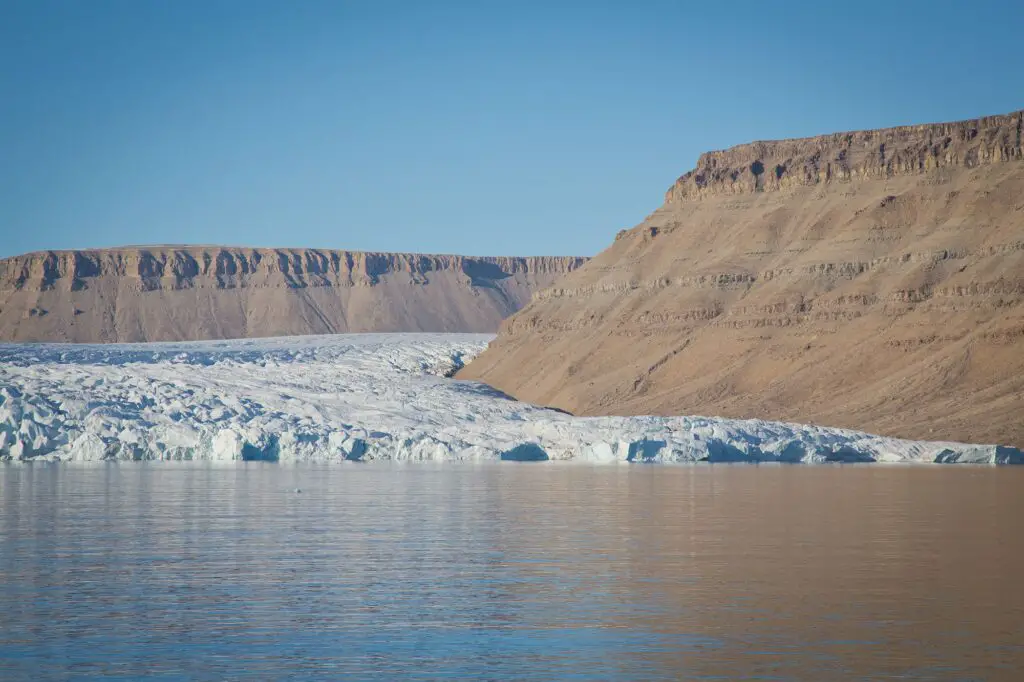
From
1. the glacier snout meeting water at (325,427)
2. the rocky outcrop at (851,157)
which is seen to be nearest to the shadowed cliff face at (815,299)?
the rocky outcrop at (851,157)

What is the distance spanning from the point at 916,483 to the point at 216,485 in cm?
2462

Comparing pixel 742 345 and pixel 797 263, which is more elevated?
pixel 797 263

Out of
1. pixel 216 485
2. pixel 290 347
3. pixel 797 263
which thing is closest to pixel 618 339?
pixel 797 263

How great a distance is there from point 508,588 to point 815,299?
3323 inches

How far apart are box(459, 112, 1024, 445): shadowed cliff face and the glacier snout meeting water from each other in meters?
14.9

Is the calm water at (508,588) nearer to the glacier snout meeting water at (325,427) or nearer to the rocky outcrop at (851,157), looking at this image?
the glacier snout meeting water at (325,427)

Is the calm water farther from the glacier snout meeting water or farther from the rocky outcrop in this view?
the rocky outcrop

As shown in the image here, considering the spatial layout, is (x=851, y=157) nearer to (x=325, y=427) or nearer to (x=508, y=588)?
(x=325, y=427)

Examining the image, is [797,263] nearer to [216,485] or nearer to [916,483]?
[916,483]

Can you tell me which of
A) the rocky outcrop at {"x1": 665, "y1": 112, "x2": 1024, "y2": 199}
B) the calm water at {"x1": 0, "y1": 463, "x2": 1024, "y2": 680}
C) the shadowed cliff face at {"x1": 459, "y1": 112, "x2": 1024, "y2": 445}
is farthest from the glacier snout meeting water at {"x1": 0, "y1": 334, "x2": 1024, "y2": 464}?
the rocky outcrop at {"x1": 665, "y1": 112, "x2": 1024, "y2": 199}

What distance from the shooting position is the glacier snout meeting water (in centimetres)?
5812

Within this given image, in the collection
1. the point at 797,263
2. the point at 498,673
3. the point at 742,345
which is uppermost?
the point at 797,263

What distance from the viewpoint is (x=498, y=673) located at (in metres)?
13.1

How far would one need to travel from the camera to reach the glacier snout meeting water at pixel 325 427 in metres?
58.1
